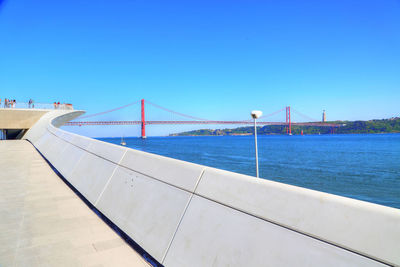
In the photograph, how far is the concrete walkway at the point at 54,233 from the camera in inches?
87.4

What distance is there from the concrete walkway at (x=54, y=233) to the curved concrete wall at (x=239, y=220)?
0.21 m

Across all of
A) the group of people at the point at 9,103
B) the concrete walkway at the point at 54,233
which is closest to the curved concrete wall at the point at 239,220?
the concrete walkway at the point at 54,233

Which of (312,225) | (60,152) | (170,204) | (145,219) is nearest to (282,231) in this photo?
(312,225)

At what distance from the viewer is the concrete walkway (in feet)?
7.29

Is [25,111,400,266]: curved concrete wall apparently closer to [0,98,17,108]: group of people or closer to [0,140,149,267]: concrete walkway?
[0,140,149,267]: concrete walkway

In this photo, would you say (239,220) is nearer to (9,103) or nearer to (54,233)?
(54,233)

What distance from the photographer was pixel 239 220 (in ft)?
5.83

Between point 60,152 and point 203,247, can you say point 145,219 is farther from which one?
point 60,152

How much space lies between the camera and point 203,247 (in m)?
1.84

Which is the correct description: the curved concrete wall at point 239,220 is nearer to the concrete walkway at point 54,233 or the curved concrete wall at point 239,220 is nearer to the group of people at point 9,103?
the concrete walkway at point 54,233

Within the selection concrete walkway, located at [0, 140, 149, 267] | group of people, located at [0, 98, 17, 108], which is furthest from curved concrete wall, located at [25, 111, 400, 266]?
group of people, located at [0, 98, 17, 108]

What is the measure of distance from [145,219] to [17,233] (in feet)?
4.74

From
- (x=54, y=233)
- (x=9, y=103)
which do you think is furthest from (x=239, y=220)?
(x=9, y=103)

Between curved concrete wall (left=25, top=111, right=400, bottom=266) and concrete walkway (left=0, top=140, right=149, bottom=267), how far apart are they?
0.69 ft
